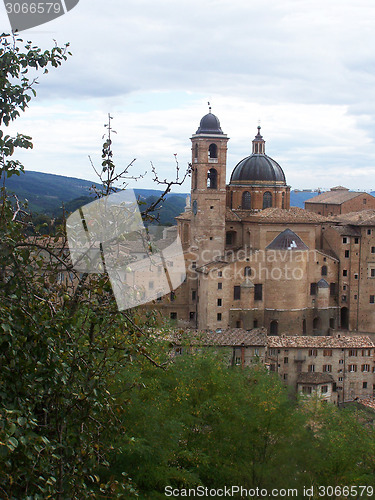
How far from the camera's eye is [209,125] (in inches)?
1726

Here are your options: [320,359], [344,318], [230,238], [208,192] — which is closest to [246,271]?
[230,238]

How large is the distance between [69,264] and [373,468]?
17419mm

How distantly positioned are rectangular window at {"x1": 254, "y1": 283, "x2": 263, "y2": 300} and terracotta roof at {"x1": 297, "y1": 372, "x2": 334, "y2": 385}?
6.83 meters

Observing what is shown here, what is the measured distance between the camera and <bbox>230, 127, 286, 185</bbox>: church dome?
4800 centimetres

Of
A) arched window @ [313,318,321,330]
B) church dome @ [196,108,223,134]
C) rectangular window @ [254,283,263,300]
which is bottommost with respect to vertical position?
arched window @ [313,318,321,330]

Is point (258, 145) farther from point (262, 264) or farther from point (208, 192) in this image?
point (262, 264)

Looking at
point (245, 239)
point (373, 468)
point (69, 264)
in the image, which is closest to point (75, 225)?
point (69, 264)

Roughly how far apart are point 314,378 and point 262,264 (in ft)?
28.8

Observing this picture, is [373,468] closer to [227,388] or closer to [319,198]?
[227,388]

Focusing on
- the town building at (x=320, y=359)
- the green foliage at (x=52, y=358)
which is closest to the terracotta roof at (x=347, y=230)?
the town building at (x=320, y=359)

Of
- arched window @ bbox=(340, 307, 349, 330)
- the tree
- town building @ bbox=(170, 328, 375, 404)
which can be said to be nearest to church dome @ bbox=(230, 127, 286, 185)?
arched window @ bbox=(340, 307, 349, 330)

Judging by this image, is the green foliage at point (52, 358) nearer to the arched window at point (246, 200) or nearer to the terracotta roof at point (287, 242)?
the terracotta roof at point (287, 242)

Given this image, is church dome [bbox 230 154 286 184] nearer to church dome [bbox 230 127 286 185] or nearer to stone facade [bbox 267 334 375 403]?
church dome [bbox 230 127 286 185]

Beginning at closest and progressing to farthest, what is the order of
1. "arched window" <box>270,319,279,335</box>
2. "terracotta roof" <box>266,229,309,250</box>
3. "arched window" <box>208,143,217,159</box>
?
"arched window" <box>270,319,279,335</box>, "terracotta roof" <box>266,229,309,250</box>, "arched window" <box>208,143,217,159</box>
